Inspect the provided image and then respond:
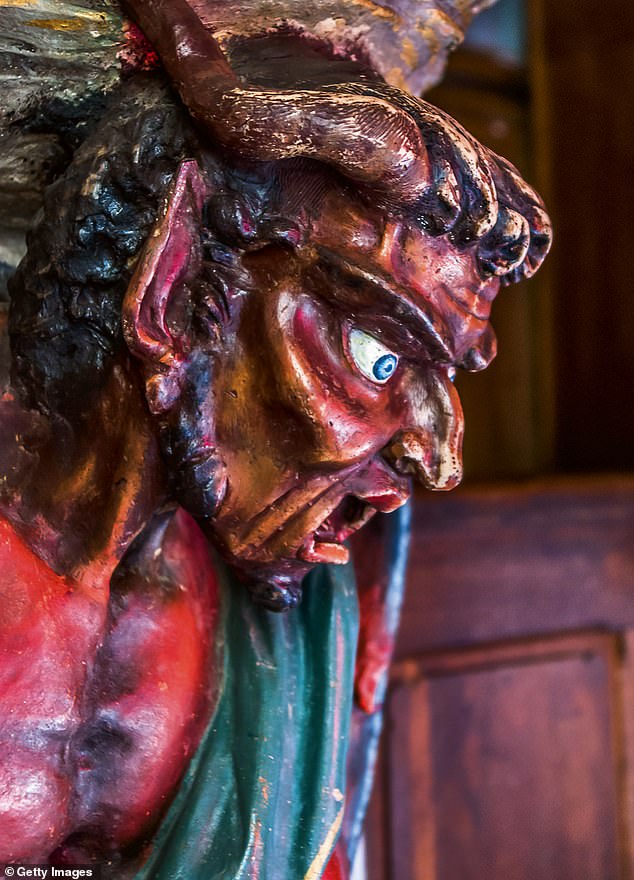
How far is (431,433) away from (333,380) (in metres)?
0.07

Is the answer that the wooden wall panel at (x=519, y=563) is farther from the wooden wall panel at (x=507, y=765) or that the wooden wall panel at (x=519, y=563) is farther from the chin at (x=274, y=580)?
the chin at (x=274, y=580)

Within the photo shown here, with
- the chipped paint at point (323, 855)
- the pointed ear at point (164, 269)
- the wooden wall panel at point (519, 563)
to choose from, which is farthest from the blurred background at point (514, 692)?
the pointed ear at point (164, 269)

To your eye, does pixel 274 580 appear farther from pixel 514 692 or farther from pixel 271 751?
pixel 514 692

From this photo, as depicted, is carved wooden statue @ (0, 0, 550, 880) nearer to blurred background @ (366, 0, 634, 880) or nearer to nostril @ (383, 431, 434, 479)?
nostril @ (383, 431, 434, 479)

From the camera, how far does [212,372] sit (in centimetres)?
51

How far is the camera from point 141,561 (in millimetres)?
587

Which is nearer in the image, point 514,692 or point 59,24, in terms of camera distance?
point 59,24

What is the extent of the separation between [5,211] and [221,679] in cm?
34

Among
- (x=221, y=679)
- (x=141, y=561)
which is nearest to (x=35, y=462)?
(x=141, y=561)

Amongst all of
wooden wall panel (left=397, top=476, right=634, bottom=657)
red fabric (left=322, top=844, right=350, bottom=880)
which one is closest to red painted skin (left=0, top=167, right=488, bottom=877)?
red fabric (left=322, top=844, right=350, bottom=880)

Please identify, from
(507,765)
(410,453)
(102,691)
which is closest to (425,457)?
(410,453)

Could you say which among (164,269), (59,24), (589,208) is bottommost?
(589,208)

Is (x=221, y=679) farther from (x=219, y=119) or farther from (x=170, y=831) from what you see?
(x=219, y=119)

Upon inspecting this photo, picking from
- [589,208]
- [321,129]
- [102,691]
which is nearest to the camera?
[321,129]
